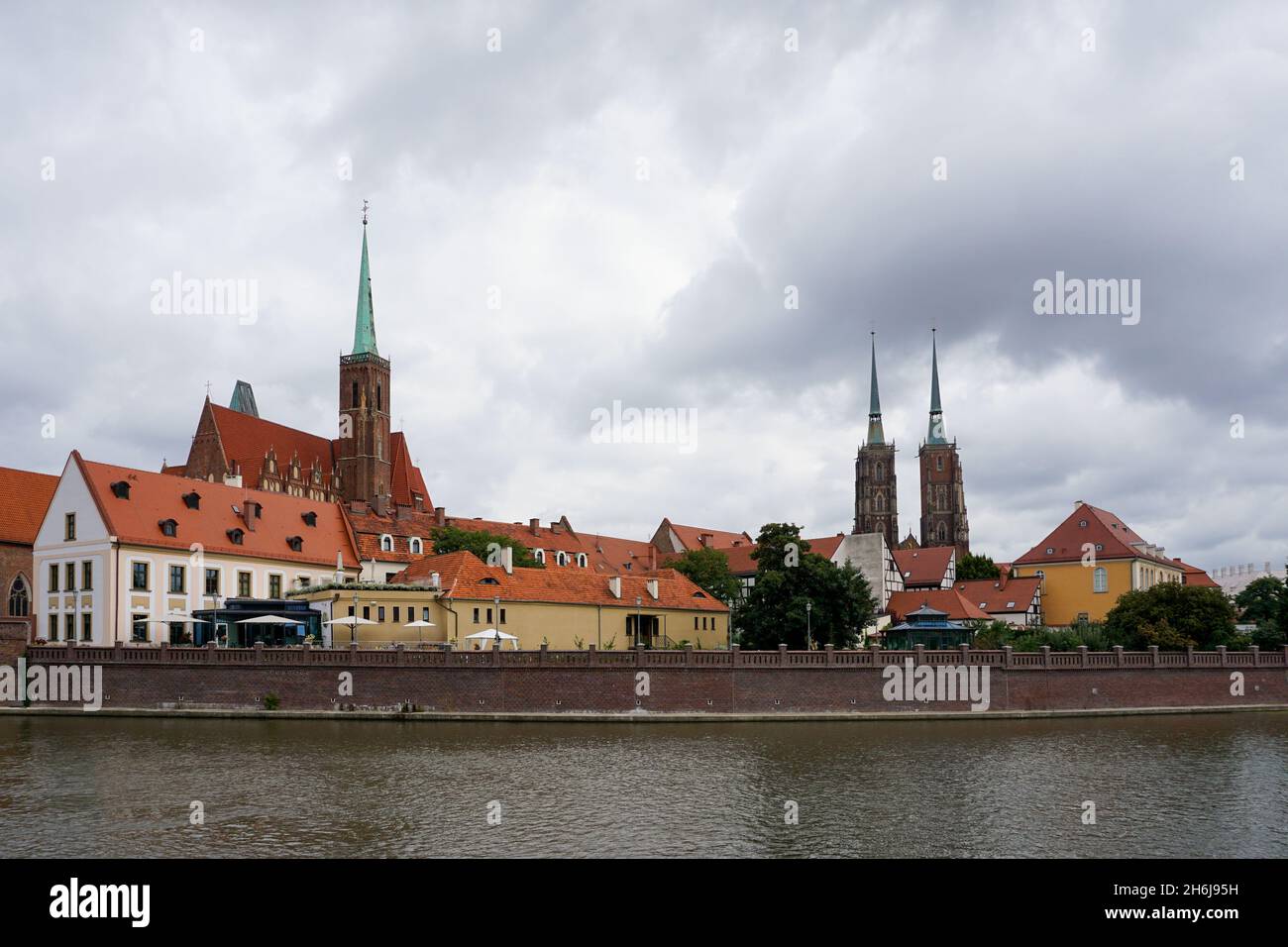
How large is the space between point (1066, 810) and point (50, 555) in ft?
184

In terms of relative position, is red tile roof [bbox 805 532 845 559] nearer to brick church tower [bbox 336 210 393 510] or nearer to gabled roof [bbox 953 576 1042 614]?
gabled roof [bbox 953 576 1042 614]

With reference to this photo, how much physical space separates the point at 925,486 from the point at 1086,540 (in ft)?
277

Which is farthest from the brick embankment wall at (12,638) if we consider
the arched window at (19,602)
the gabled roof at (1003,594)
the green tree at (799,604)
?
the gabled roof at (1003,594)

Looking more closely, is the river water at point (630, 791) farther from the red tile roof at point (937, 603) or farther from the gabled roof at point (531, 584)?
the red tile roof at point (937, 603)

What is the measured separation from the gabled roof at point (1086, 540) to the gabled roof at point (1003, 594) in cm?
311

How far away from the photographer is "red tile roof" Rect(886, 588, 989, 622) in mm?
92875

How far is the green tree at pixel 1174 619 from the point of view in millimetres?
63688

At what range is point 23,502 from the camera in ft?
222

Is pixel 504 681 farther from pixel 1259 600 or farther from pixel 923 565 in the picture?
pixel 1259 600

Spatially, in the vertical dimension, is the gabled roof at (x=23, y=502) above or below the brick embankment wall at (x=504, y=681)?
above

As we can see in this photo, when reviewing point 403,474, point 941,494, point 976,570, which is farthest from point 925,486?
point 403,474

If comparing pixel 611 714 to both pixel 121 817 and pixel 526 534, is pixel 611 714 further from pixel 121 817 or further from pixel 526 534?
pixel 526 534

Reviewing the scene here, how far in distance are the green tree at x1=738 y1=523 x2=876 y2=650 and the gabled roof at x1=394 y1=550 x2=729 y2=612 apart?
5523mm
